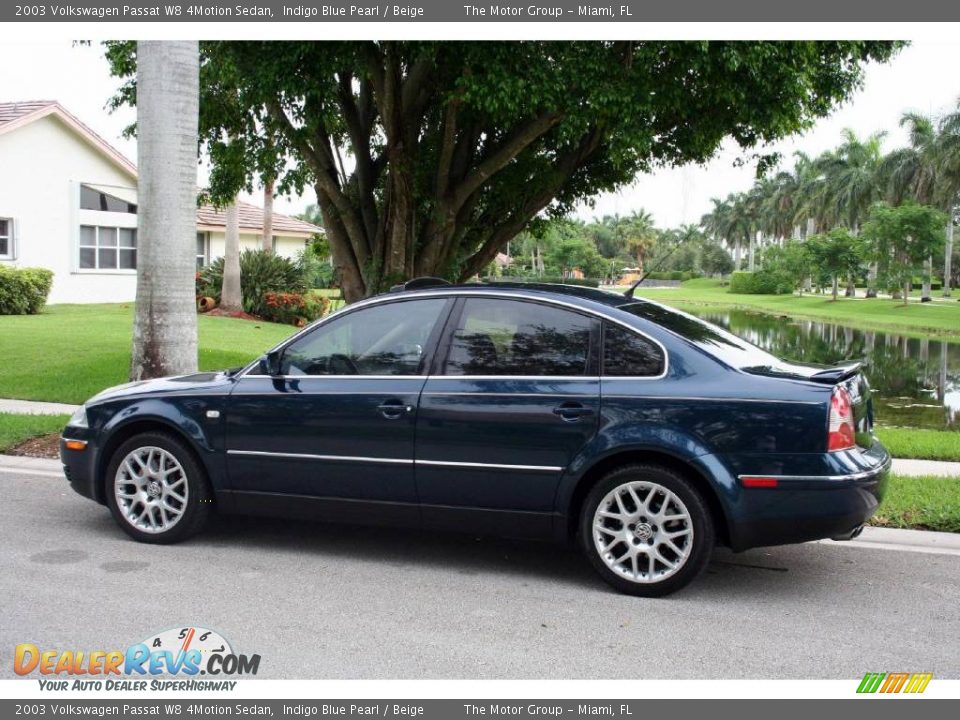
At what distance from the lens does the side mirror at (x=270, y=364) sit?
6109mm

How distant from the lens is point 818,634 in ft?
16.0

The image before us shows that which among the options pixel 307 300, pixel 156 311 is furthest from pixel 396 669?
pixel 307 300

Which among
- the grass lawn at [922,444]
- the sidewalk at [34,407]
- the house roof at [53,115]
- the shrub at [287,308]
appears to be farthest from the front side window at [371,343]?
the house roof at [53,115]

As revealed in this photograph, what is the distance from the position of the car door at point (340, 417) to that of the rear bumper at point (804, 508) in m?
1.89

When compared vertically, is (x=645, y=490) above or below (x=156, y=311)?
below

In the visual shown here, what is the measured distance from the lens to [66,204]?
99.8 feet

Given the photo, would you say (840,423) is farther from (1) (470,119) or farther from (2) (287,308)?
(2) (287,308)

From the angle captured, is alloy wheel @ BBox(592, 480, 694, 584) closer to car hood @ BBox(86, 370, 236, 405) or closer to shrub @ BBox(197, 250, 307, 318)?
car hood @ BBox(86, 370, 236, 405)

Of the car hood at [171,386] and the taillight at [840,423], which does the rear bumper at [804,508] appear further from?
the car hood at [171,386]

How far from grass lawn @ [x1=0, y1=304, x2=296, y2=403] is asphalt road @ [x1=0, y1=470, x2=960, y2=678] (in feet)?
23.0

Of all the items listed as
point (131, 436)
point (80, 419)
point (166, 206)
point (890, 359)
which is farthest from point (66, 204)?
point (131, 436)

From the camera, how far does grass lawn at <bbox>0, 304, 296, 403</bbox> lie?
44.2 ft

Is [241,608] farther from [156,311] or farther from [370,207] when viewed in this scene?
[370,207]
